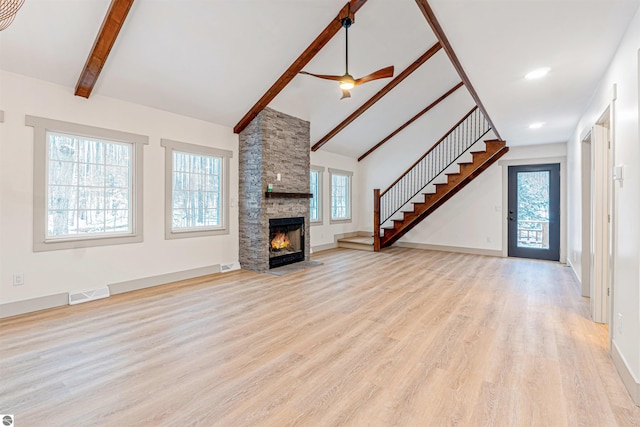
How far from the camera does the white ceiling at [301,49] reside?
260cm

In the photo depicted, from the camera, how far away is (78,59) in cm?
373

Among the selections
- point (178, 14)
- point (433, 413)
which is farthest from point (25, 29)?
point (433, 413)

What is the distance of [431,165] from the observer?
836cm

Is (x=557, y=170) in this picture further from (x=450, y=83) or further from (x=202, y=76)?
(x=202, y=76)

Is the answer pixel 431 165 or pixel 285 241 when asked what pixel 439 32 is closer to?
pixel 285 241

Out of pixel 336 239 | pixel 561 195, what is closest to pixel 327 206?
pixel 336 239

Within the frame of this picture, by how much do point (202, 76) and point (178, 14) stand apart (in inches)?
40.8

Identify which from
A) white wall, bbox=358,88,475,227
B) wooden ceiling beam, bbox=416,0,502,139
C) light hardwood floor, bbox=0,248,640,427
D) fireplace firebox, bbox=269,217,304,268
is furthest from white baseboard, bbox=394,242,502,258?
wooden ceiling beam, bbox=416,0,502,139

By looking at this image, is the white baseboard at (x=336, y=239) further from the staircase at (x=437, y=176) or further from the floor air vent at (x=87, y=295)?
the floor air vent at (x=87, y=295)

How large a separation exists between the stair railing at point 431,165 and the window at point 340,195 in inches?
42.5

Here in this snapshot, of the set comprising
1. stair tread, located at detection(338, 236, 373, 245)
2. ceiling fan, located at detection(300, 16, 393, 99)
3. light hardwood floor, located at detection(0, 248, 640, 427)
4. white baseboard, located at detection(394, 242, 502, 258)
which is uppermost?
ceiling fan, located at detection(300, 16, 393, 99)

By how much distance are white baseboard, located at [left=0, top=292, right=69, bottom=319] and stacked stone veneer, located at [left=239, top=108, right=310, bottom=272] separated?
278 cm

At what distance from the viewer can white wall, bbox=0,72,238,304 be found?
3604mm

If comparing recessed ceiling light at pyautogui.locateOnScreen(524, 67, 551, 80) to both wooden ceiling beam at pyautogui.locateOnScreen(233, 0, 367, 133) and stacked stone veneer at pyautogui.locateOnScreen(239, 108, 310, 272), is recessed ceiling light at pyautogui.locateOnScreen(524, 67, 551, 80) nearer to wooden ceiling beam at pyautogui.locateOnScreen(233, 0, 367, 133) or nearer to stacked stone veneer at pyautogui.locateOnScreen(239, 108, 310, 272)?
wooden ceiling beam at pyautogui.locateOnScreen(233, 0, 367, 133)
